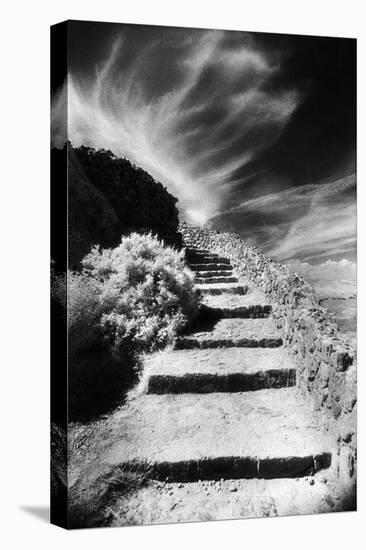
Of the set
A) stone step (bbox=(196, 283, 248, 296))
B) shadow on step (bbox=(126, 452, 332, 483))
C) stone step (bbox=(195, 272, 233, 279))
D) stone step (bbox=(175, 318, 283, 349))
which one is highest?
stone step (bbox=(195, 272, 233, 279))

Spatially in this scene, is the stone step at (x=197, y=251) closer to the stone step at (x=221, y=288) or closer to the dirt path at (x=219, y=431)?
the dirt path at (x=219, y=431)

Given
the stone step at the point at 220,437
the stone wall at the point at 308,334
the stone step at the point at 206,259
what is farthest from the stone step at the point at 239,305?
the stone step at the point at 220,437

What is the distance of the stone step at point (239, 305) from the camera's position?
37.3ft

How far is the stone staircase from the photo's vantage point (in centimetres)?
1045

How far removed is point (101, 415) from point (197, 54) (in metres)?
4.23

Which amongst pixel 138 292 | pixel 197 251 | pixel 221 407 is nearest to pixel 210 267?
pixel 197 251

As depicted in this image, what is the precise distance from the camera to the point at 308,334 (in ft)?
37.5

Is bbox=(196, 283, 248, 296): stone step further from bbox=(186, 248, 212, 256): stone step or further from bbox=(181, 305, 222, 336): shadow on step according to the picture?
bbox=(186, 248, 212, 256): stone step

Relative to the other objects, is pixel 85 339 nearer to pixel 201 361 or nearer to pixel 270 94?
pixel 201 361

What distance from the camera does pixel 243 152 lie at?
11250 millimetres

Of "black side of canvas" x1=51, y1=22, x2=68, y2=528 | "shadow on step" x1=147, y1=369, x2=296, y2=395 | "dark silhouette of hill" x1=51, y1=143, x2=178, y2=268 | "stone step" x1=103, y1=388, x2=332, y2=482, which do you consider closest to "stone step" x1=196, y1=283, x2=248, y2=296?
"dark silhouette of hill" x1=51, y1=143, x2=178, y2=268

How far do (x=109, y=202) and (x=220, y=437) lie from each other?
2.92 meters

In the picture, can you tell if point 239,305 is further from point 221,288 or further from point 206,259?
point 206,259

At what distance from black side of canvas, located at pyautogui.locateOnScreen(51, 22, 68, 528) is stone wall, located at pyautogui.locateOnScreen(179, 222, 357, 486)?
1.62 metres
